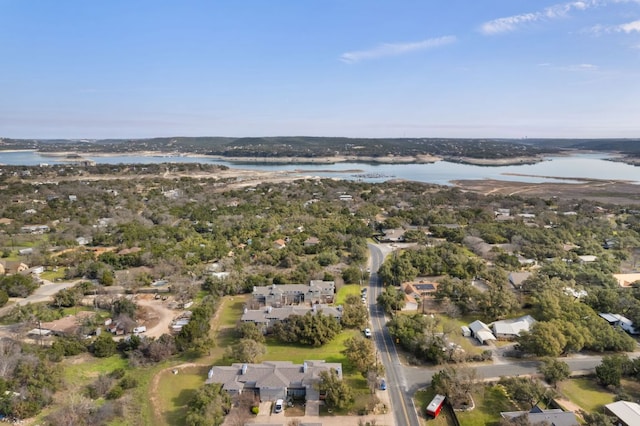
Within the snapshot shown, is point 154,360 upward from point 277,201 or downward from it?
downward

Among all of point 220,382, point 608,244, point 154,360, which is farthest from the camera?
point 608,244

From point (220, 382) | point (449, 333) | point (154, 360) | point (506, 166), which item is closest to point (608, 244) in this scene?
point (449, 333)

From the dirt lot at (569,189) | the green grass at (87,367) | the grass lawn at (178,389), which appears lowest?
the grass lawn at (178,389)

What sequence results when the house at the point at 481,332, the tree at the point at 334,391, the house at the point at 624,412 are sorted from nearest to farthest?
the house at the point at 624,412
the tree at the point at 334,391
the house at the point at 481,332

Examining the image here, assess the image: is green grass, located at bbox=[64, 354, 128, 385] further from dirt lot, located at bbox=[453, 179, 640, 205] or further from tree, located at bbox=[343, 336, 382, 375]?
dirt lot, located at bbox=[453, 179, 640, 205]

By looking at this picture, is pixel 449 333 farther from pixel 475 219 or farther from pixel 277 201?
pixel 277 201

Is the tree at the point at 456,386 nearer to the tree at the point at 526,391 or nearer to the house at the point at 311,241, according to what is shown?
the tree at the point at 526,391

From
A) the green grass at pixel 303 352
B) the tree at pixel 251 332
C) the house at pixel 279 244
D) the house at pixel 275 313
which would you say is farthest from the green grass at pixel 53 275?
the green grass at pixel 303 352
